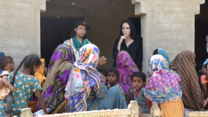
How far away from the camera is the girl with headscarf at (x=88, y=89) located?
9.57 feet

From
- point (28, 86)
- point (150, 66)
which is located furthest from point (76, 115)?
point (150, 66)

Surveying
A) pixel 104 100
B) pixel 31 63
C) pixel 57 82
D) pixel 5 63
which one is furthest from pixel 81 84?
pixel 5 63

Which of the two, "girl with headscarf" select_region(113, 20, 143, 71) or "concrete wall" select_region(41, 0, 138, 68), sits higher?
"concrete wall" select_region(41, 0, 138, 68)

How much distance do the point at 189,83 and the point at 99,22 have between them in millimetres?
3749

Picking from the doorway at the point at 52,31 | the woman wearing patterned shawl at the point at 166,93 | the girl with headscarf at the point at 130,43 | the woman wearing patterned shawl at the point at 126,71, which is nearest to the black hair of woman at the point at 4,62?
the woman wearing patterned shawl at the point at 126,71

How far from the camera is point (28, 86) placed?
3.03 metres

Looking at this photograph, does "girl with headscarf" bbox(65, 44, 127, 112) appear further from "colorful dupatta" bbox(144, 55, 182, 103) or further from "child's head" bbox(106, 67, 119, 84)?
"child's head" bbox(106, 67, 119, 84)

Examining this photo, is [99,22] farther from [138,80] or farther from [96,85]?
[96,85]

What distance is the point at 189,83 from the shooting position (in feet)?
12.1

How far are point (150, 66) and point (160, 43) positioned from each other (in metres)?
1.66

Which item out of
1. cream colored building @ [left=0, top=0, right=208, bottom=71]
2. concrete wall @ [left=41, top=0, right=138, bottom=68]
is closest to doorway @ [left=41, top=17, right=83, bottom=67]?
cream colored building @ [left=0, top=0, right=208, bottom=71]

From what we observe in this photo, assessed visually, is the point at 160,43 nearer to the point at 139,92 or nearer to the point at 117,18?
the point at 139,92

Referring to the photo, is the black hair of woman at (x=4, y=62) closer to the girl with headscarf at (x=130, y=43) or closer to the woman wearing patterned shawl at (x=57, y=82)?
the woman wearing patterned shawl at (x=57, y=82)

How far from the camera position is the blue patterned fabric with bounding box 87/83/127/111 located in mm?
3084
